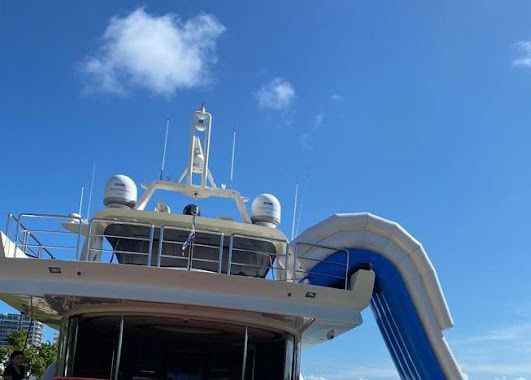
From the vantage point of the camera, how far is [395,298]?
13.6m

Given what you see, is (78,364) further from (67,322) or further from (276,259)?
(276,259)

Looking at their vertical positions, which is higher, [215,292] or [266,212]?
[266,212]

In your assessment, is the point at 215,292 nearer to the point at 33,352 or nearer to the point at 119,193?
the point at 119,193

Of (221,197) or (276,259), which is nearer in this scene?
(276,259)

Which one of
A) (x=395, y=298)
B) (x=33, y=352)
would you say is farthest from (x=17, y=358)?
(x=33, y=352)

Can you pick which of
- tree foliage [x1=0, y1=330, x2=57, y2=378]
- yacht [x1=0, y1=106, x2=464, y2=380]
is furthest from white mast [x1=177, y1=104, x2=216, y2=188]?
tree foliage [x1=0, y1=330, x2=57, y2=378]

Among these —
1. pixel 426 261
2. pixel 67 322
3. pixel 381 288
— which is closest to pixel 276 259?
pixel 381 288

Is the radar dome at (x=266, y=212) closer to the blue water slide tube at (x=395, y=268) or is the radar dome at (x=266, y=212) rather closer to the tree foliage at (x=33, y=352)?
the blue water slide tube at (x=395, y=268)

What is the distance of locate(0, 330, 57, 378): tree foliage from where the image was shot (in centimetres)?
4438

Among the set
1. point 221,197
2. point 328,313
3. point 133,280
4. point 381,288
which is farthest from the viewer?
point 221,197

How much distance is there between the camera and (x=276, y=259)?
563 inches

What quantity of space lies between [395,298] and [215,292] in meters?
4.30

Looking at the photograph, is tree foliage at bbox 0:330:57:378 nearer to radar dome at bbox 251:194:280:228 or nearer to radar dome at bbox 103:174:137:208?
radar dome at bbox 103:174:137:208

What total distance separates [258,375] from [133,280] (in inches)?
139
